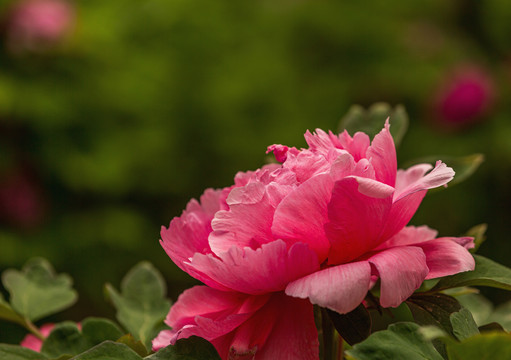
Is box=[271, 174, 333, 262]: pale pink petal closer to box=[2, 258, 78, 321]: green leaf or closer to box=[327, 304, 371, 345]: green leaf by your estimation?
box=[327, 304, 371, 345]: green leaf

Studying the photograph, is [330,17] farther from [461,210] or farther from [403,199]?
[403,199]

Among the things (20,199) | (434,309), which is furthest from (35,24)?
(434,309)

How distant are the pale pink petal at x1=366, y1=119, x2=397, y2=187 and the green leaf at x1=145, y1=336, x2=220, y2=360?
0.36 feet

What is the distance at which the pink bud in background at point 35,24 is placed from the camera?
184 centimetres

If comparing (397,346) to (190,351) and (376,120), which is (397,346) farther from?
(376,120)

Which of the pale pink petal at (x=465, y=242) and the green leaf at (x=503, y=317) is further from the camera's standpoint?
the green leaf at (x=503, y=317)

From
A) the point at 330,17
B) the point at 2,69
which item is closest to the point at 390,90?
the point at 330,17

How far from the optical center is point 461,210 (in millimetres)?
2146

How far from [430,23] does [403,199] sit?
2318mm

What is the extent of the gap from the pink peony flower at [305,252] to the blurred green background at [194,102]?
1.69 meters

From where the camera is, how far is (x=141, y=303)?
467mm

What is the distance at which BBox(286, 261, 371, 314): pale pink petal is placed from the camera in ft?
0.86

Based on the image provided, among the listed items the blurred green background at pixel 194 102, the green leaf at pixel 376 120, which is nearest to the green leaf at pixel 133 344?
the green leaf at pixel 376 120

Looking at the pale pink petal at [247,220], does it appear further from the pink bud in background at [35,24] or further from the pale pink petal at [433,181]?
the pink bud in background at [35,24]
